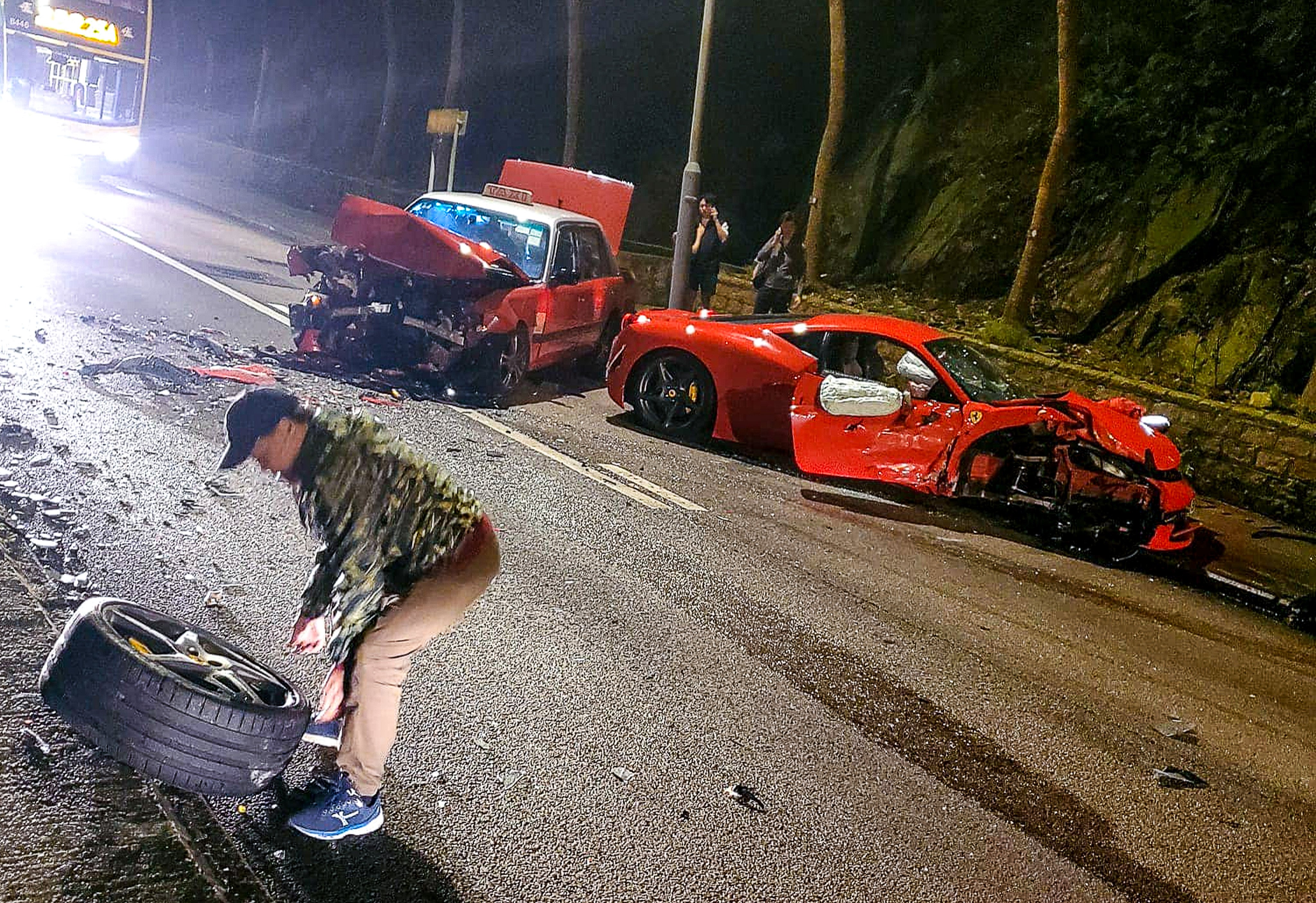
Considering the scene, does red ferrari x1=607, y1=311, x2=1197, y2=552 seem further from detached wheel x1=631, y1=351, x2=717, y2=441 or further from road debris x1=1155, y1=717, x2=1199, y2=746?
road debris x1=1155, y1=717, x2=1199, y2=746

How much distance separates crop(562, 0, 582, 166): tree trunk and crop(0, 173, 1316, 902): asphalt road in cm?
1826

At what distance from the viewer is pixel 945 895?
351 centimetres

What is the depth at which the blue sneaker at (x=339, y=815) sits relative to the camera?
3.20 meters

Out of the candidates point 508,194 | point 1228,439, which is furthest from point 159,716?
point 508,194


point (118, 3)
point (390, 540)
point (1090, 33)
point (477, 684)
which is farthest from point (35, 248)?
point (1090, 33)

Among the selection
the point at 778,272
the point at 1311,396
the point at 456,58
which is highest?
the point at 456,58

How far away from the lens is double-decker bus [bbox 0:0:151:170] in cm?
1848

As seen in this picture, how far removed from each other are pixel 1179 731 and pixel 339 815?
3.92m

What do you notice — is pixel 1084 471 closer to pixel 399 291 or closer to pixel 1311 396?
pixel 1311 396

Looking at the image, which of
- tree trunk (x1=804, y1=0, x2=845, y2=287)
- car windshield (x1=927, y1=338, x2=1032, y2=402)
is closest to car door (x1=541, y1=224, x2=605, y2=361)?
car windshield (x1=927, y1=338, x2=1032, y2=402)

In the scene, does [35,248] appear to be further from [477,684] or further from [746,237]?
[746,237]

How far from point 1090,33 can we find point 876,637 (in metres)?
17.0

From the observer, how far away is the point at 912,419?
8.28 m

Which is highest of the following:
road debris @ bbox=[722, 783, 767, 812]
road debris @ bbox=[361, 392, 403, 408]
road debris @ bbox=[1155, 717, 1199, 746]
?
road debris @ bbox=[361, 392, 403, 408]
